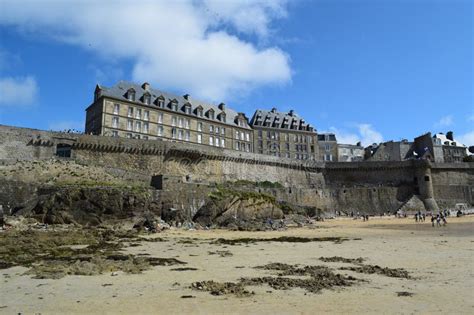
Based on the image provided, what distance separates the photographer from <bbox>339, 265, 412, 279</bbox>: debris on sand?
31.2ft

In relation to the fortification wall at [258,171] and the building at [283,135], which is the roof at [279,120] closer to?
the building at [283,135]

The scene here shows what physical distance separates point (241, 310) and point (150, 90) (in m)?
49.7

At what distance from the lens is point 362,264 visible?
1145cm

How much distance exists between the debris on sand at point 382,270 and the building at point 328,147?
69668 mm

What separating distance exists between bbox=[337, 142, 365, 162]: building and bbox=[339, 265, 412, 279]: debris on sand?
78.9 meters

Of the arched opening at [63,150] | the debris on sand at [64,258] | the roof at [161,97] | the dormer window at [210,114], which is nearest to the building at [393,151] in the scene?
the roof at [161,97]

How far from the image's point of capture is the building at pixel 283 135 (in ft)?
213

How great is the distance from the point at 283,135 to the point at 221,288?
60319mm

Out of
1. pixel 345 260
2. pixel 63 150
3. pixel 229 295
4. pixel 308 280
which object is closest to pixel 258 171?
pixel 63 150

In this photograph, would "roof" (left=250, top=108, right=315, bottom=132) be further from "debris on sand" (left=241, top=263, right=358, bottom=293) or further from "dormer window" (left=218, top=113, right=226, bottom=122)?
"debris on sand" (left=241, top=263, right=358, bottom=293)

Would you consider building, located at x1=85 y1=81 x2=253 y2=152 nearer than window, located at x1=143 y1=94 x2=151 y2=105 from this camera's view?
Yes

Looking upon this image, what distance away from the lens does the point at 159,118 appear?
5081cm

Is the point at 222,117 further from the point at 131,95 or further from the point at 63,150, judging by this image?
the point at 63,150

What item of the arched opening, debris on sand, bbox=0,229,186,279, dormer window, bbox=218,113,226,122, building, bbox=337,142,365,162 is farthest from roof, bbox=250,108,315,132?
debris on sand, bbox=0,229,186,279
